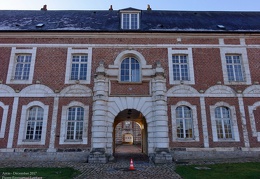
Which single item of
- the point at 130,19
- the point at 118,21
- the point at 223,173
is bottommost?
the point at 223,173

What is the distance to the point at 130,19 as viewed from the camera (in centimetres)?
1462

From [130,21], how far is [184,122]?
8.13 metres

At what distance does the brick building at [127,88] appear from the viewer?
11.7 meters

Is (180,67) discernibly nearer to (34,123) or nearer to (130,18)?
(130,18)

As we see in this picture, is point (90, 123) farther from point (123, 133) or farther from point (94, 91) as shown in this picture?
point (123, 133)

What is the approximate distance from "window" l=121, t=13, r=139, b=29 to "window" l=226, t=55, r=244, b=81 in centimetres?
687

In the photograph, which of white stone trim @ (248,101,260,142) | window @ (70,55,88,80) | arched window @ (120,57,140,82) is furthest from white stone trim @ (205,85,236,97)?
window @ (70,55,88,80)

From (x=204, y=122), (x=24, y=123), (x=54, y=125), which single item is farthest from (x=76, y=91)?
(x=204, y=122)

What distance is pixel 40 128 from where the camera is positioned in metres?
12.0

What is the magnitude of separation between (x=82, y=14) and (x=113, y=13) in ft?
8.79

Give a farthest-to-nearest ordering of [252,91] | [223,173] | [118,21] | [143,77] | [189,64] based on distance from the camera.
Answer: [118,21] < [189,64] < [252,91] < [143,77] < [223,173]

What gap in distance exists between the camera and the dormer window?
566 inches

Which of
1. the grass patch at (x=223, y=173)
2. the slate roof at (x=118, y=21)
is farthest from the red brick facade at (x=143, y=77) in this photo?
the grass patch at (x=223, y=173)

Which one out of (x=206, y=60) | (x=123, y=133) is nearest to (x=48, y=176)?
(x=206, y=60)
